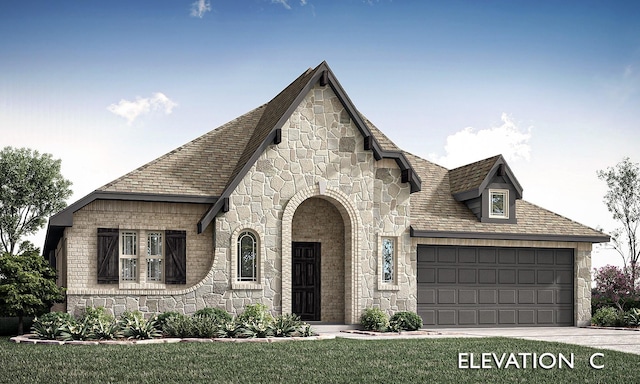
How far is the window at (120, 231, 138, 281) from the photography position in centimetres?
2247

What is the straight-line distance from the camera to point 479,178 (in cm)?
2672

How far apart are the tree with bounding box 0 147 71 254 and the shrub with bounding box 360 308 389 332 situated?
23929mm

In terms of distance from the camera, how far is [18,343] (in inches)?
723

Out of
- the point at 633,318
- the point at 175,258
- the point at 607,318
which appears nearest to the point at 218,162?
the point at 175,258

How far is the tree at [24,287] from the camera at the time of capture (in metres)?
20.8

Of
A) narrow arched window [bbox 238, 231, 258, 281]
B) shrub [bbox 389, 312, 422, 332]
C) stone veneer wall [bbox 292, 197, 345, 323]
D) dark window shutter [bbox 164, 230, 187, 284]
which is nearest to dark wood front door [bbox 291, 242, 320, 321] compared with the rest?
stone veneer wall [bbox 292, 197, 345, 323]

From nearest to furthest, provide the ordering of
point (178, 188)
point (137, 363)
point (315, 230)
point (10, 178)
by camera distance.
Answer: point (137, 363) → point (178, 188) → point (315, 230) → point (10, 178)

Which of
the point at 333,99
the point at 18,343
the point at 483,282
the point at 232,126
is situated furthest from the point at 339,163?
the point at 18,343

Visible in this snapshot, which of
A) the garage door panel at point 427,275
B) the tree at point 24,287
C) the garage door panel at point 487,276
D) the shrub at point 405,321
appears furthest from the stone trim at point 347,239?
the tree at point 24,287

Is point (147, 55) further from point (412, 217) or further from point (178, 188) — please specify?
point (412, 217)

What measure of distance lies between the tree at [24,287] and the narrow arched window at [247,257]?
4873 millimetres

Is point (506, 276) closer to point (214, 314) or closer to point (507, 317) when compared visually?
point (507, 317)

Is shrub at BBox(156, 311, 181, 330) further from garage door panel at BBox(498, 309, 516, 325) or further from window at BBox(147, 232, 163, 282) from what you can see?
garage door panel at BBox(498, 309, 516, 325)

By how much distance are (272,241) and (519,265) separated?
8574 millimetres
